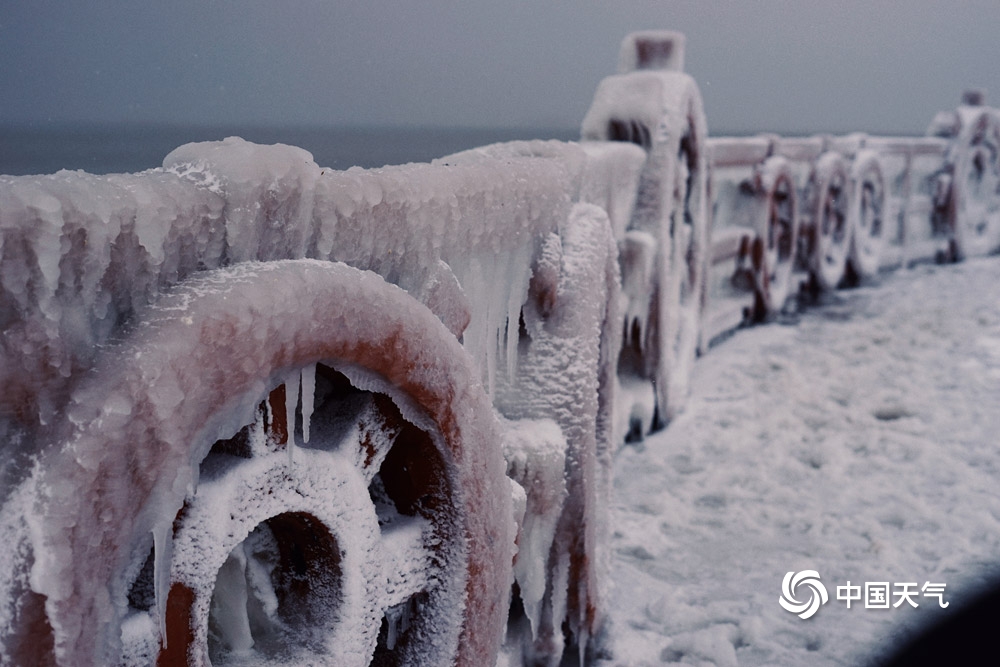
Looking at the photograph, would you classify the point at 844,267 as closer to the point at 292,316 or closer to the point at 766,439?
the point at 766,439

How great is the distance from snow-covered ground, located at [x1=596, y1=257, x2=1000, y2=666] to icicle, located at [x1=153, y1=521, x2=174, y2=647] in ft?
4.29

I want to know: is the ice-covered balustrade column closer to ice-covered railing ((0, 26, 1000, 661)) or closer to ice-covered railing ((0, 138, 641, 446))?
ice-covered railing ((0, 26, 1000, 661))

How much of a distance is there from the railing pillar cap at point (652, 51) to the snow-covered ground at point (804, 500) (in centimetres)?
141

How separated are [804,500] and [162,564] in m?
2.38

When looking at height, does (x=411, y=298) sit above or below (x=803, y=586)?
above

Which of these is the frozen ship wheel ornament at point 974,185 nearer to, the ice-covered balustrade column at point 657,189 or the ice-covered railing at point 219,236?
the ice-covered balustrade column at point 657,189

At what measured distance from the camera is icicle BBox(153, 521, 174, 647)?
871 mm

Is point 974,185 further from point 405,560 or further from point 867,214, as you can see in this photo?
point 405,560

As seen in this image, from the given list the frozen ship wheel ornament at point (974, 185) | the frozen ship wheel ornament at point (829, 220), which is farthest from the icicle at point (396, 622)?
the frozen ship wheel ornament at point (974, 185)

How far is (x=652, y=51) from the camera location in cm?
334

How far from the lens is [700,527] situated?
2.63 meters

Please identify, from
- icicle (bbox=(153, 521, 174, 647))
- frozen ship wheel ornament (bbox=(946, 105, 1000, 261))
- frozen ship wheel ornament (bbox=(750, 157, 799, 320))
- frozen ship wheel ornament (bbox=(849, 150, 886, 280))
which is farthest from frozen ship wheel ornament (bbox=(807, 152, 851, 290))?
icicle (bbox=(153, 521, 174, 647))

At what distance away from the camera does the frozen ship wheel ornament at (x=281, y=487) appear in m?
0.82

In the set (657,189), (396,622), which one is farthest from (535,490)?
(657,189)
